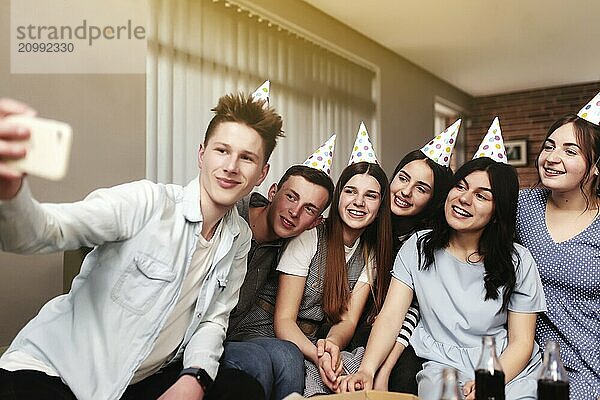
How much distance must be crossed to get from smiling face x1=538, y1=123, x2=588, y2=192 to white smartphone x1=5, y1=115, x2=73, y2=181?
5.30ft

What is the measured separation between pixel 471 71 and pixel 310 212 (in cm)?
484

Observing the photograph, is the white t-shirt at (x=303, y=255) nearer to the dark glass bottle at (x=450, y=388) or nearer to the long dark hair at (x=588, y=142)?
the long dark hair at (x=588, y=142)

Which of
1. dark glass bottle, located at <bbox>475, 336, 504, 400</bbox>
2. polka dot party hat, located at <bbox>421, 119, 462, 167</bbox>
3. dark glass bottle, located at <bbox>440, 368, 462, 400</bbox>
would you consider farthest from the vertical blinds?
dark glass bottle, located at <bbox>440, 368, 462, 400</bbox>

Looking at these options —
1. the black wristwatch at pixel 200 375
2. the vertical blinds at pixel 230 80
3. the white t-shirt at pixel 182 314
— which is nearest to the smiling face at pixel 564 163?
the white t-shirt at pixel 182 314

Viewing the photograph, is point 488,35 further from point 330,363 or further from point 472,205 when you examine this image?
point 330,363

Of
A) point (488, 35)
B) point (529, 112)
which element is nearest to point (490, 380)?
point (488, 35)

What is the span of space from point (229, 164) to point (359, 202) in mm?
703

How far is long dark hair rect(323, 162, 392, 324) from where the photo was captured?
215cm

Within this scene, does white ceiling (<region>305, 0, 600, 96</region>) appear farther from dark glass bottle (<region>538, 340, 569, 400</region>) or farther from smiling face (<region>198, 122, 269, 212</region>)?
dark glass bottle (<region>538, 340, 569, 400</region>)

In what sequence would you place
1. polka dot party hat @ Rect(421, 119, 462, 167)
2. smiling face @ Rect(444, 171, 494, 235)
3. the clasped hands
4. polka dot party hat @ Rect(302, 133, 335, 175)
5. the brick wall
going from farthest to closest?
the brick wall, polka dot party hat @ Rect(421, 119, 462, 167), polka dot party hat @ Rect(302, 133, 335, 175), smiling face @ Rect(444, 171, 494, 235), the clasped hands

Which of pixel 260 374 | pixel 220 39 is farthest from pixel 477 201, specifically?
pixel 220 39

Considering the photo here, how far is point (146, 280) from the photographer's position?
58.6 inches

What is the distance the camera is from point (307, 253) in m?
2.17

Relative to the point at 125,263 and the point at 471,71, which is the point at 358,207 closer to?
the point at 125,263
